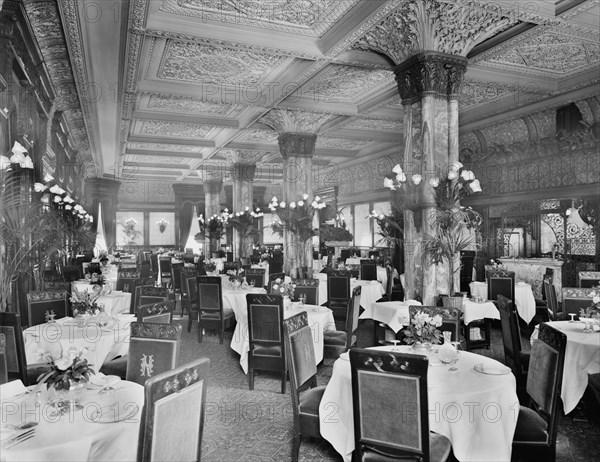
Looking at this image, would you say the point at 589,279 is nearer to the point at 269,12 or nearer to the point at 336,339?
the point at 336,339

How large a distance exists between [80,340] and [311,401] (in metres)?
2.34

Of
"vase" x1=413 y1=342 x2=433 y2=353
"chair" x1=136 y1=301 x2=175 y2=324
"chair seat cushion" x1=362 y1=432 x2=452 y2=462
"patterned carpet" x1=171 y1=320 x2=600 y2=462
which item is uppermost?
"chair" x1=136 y1=301 x2=175 y2=324

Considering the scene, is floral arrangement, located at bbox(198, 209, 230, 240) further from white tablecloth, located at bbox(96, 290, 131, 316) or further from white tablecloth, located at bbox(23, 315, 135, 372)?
white tablecloth, located at bbox(23, 315, 135, 372)

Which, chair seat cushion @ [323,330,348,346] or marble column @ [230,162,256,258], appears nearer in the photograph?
chair seat cushion @ [323,330,348,346]

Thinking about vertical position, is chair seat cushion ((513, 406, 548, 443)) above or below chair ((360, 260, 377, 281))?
Result: below

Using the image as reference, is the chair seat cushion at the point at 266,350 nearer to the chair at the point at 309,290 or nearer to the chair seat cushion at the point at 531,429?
the chair at the point at 309,290

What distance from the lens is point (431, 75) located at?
681 centimetres

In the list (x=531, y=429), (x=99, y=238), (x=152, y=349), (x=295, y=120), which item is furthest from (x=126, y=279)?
(x=99, y=238)

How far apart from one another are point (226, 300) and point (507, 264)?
710 cm

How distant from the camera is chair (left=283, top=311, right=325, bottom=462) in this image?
3334 mm

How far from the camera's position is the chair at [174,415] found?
6.89 feet

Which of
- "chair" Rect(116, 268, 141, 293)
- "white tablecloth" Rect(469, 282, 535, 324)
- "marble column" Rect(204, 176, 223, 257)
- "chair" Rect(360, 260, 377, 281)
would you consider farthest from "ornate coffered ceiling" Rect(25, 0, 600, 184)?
"marble column" Rect(204, 176, 223, 257)

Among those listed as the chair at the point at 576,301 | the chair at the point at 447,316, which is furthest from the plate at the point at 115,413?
the chair at the point at 576,301

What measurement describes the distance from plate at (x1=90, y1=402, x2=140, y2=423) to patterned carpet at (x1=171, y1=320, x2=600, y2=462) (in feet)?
3.98
